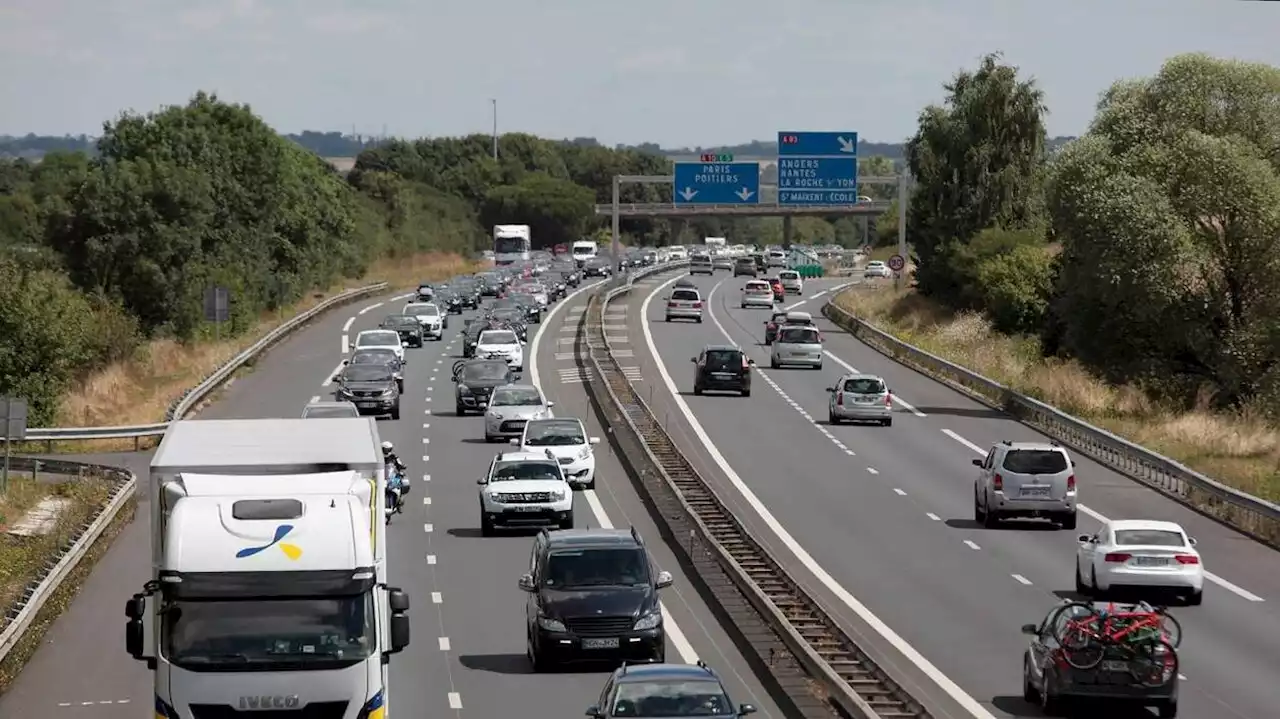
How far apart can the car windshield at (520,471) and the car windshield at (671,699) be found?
2078cm

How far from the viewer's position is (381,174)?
630 ft

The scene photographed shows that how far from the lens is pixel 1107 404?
64.4m

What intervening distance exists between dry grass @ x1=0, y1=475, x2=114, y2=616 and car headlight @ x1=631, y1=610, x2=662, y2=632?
874cm

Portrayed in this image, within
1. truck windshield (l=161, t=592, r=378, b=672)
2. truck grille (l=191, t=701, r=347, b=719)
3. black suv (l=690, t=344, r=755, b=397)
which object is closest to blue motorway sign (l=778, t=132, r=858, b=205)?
black suv (l=690, t=344, r=755, b=397)

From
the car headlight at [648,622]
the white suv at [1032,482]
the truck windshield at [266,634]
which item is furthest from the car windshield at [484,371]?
the truck windshield at [266,634]

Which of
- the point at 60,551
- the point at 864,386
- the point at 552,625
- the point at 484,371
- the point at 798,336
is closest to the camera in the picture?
the point at 552,625

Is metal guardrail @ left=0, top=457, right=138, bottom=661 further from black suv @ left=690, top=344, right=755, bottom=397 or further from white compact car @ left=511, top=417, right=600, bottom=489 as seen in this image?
black suv @ left=690, top=344, right=755, bottom=397

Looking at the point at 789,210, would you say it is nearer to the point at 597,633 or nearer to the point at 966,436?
the point at 966,436

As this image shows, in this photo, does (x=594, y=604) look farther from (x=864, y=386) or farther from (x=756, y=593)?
(x=864, y=386)

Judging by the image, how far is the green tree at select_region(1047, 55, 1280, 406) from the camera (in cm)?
6406

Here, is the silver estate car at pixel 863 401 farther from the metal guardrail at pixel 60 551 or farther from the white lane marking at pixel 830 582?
the metal guardrail at pixel 60 551

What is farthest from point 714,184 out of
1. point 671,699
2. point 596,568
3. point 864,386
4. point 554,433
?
point 671,699

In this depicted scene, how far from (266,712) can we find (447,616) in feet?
45.4

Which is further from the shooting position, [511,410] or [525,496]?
[511,410]
